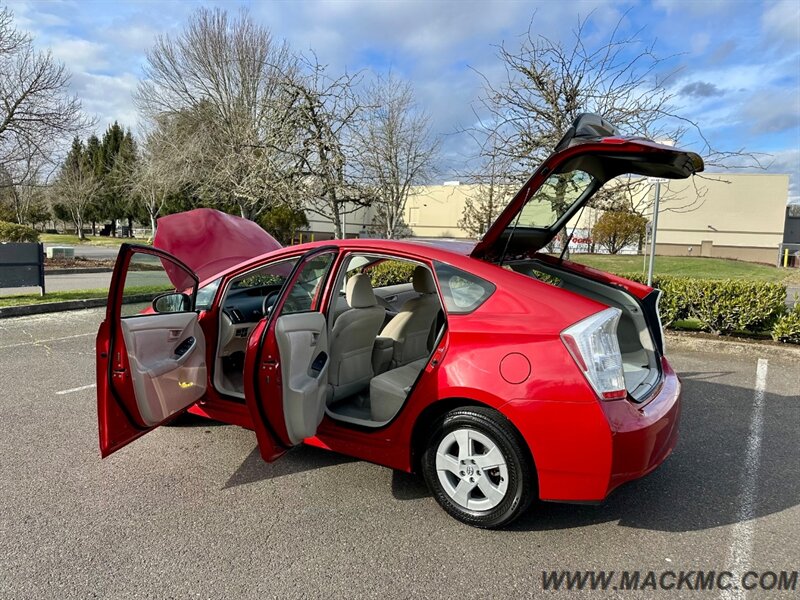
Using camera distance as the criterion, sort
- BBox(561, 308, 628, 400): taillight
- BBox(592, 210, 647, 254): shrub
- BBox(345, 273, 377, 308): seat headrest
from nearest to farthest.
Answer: BBox(561, 308, 628, 400): taillight < BBox(345, 273, 377, 308): seat headrest < BBox(592, 210, 647, 254): shrub

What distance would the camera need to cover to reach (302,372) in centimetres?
303

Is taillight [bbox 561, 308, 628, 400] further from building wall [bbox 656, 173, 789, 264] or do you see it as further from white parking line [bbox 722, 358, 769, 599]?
building wall [bbox 656, 173, 789, 264]

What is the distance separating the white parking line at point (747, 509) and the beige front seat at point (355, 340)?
96.6 inches

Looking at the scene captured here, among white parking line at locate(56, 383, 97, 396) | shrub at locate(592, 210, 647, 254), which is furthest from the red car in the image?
shrub at locate(592, 210, 647, 254)

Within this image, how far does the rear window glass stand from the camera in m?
2.84

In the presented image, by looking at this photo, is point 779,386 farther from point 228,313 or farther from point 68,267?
point 68,267

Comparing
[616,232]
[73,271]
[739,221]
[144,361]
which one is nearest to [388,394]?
[144,361]

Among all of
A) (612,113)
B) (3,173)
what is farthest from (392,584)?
(3,173)

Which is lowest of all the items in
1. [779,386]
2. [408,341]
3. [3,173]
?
[779,386]

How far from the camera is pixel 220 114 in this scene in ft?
64.3

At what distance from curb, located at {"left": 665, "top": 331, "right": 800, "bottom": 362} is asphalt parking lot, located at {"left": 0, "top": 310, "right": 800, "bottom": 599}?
3067 millimetres

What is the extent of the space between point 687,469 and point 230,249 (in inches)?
161

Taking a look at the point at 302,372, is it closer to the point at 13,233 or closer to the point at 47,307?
the point at 47,307

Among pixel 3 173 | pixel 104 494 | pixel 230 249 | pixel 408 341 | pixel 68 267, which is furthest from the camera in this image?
pixel 68 267
